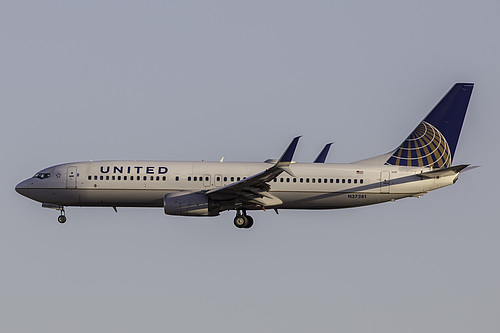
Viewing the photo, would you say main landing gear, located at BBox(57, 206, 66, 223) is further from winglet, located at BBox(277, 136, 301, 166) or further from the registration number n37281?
the registration number n37281

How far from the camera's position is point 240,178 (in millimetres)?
62438

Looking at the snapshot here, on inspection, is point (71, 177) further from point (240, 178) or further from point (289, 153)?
point (289, 153)

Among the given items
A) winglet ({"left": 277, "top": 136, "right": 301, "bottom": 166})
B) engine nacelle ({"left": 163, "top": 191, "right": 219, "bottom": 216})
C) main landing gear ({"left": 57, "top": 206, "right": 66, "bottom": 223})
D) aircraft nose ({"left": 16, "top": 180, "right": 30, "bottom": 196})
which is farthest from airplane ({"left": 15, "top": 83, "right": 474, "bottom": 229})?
winglet ({"left": 277, "top": 136, "right": 301, "bottom": 166})

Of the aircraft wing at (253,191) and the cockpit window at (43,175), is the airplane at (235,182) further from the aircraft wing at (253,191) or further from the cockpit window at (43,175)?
the cockpit window at (43,175)

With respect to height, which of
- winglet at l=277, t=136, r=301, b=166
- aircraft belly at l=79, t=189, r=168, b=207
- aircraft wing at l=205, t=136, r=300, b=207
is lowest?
aircraft belly at l=79, t=189, r=168, b=207

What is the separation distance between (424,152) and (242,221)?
39.4ft

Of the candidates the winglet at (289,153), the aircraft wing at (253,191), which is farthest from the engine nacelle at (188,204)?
the winglet at (289,153)

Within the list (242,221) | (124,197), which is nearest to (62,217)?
(124,197)

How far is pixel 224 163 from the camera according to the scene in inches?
2491

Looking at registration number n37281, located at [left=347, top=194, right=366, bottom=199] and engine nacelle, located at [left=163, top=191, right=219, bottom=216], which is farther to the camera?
registration number n37281, located at [left=347, top=194, right=366, bottom=199]

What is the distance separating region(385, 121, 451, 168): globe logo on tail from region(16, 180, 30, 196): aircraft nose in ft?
73.2

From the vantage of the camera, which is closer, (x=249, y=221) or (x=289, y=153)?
(x=289, y=153)

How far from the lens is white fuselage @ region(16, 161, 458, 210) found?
6222 cm

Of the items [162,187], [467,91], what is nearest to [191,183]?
[162,187]
